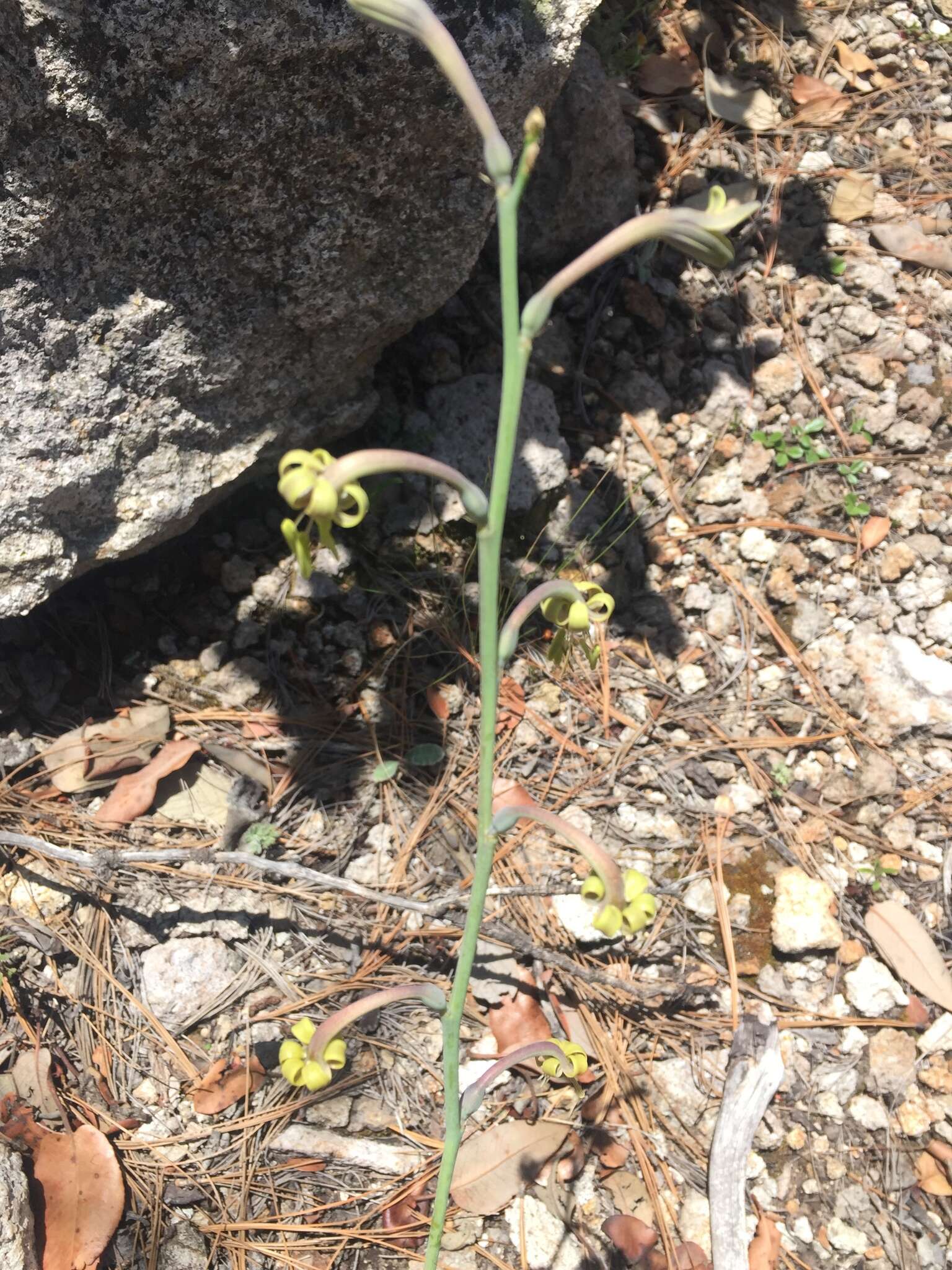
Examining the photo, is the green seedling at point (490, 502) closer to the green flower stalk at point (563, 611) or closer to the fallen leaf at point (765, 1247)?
the green flower stalk at point (563, 611)

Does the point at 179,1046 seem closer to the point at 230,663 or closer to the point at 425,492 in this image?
the point at 230,663

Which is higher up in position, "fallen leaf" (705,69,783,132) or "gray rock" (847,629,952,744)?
"fallen leaf" (705,69,783,132)

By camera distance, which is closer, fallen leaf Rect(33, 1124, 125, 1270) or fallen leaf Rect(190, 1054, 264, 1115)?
fallen leaf Rect(33, 1124, 125, 1270)

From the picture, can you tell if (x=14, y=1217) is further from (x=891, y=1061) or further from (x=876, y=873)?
(x=876, y=873)

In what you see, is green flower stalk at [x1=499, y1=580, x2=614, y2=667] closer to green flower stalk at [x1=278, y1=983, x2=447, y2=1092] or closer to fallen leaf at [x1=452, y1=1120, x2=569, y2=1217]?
green flower stalk at [x1=278, y1=983, x2=447, y2=1092]

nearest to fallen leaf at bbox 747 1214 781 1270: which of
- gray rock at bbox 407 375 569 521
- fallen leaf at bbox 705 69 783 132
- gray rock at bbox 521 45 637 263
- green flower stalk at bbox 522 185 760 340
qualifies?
gray rock at bbox 407 375 569 521

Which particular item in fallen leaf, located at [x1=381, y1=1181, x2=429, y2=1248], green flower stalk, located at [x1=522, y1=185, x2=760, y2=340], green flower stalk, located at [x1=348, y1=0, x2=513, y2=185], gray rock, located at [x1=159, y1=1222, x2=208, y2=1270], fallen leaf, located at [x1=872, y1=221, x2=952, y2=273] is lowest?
fallen leaf, located at [x1=381, y1=1181, x2=429, y2=1248]

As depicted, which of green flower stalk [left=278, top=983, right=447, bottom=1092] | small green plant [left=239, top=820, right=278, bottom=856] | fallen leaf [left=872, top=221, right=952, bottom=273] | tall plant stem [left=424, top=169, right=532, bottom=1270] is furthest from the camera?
fallen leaf [left=872, top=221, right=952, bottom=273]

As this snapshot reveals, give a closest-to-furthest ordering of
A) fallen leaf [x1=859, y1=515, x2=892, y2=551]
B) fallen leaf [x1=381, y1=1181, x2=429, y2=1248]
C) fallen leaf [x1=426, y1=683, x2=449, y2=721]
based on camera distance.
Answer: fallen leaf [x1=381, y1=1181, x2=429, y2=1248] < fallen leaf [x1=426, y1=683, x2=449, y2=721] < fallen leaf [x1=859, y1=515, x2=892, y2=551]

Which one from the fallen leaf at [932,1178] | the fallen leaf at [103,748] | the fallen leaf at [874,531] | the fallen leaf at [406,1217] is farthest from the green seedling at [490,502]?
the fallen leaf at [874,531]
